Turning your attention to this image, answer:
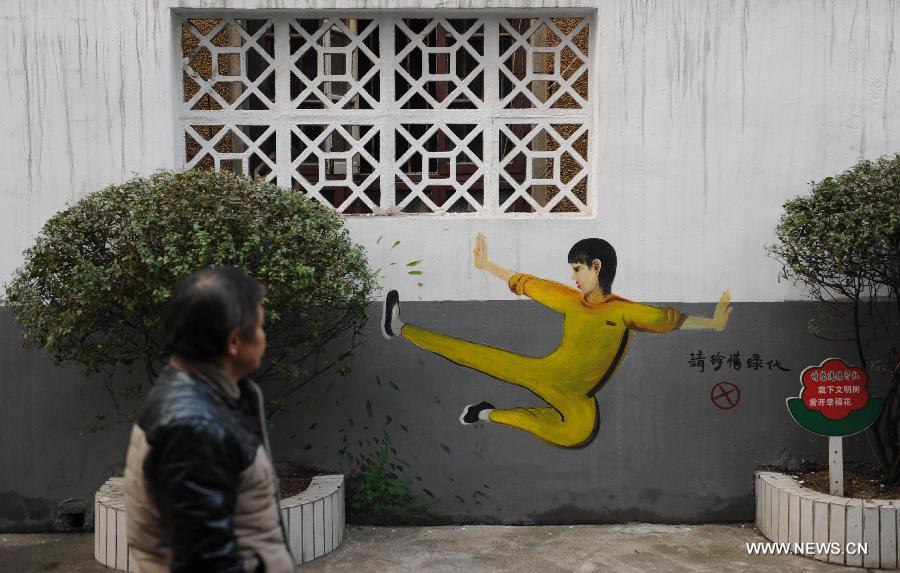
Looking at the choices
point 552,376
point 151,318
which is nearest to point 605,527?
point 552,376

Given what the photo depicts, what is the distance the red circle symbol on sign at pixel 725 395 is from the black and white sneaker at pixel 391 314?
6.56ft

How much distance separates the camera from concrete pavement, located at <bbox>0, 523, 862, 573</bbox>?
5.34 meters

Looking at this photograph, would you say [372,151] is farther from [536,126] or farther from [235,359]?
[235,359]

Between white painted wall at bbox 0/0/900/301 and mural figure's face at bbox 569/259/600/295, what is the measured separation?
111mm

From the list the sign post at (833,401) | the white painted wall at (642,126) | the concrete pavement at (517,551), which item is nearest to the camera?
the concrete pavement at (517,551)

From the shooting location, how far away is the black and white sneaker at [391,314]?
5930mm

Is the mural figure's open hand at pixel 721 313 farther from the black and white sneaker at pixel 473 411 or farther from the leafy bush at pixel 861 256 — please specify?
the black and white sneaker at pixel 473 411

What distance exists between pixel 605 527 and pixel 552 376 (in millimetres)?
1000

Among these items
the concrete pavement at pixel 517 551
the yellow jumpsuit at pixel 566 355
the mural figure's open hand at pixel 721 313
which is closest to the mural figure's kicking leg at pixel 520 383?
the yellow jumpsuit at pixel 566 355

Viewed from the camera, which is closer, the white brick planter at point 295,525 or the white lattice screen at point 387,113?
the white brick planter at point 295,525

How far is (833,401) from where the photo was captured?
562cm

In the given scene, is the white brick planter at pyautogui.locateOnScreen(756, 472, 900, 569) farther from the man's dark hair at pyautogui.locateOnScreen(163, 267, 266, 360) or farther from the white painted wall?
the man's dark hair at pyautogui.locateOnScreen(163, 267, 266, 360)

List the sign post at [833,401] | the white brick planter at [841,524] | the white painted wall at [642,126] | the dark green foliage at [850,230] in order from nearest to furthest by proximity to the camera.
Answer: the dark green foliage at [850,230]
the white brick planter at [841,524]
the sign post at [833,401]
the white painted wall at [642,126]

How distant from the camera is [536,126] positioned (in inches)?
238
